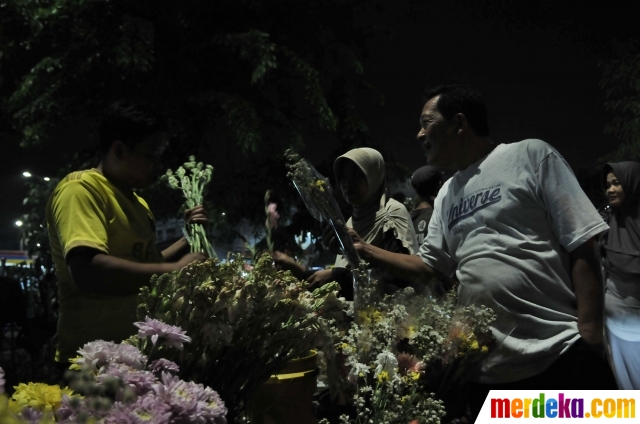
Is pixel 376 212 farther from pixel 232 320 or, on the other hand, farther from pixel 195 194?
pixel 232 320

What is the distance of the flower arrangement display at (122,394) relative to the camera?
75 cm

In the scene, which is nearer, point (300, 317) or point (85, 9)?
point (300, 317)

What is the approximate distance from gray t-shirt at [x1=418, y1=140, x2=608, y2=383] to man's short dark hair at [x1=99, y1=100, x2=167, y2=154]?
1.02 meters

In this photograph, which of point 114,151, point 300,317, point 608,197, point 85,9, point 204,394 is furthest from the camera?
point 85,9

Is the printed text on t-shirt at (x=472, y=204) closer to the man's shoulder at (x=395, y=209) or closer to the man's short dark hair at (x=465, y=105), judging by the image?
the man's short dark hair at (x=465, y=105)

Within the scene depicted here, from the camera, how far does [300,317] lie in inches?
48.4

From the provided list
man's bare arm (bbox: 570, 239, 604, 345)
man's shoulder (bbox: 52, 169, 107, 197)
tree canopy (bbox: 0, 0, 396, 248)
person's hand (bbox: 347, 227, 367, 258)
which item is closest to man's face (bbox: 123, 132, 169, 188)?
man's shoulder (bbox: 52, 169, 107, 197)

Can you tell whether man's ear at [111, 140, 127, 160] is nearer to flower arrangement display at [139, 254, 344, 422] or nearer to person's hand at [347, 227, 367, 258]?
person's hand at [347, 227, 367, 258]

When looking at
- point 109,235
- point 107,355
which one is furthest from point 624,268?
point 107,355

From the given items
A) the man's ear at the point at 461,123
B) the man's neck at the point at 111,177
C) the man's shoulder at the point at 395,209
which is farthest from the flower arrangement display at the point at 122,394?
the man's shoulder at the point at 395,209

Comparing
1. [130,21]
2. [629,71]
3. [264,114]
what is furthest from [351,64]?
[629,71]

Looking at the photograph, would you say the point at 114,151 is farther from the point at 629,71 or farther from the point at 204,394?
the point at 629,71

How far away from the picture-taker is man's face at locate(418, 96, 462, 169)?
6.58 ft

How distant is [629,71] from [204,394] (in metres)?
9.92
